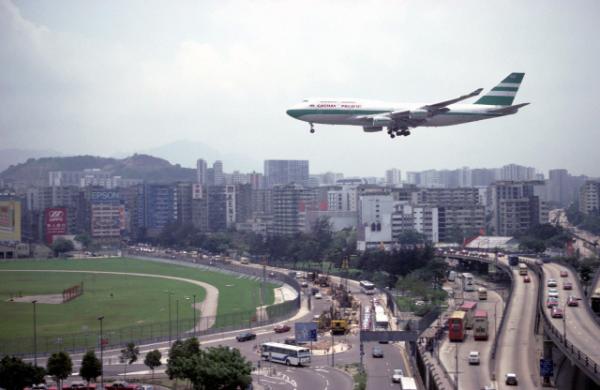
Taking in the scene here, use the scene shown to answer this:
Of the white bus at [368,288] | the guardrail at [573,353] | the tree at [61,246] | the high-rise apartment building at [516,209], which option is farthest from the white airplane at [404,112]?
the high-rise apartment building at [516,209]

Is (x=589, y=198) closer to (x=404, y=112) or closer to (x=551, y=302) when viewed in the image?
(x=551, y=302)

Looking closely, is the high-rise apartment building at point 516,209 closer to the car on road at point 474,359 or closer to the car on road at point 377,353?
the car on road at point 377,353

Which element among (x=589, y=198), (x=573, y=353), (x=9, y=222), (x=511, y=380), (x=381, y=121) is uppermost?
(x=381, y=121)

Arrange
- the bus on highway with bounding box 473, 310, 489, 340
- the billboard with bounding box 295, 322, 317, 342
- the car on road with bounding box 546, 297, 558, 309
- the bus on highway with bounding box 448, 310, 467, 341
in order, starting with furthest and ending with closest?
the car on road with bounding box 546, 297, 558, 309 < the bus on highway with bounding box 473, 310, 489, 340 < the billboard with bounding box 295, 322, 317, 342 < the bus on highway with bounding box 448, 310, 467, 341

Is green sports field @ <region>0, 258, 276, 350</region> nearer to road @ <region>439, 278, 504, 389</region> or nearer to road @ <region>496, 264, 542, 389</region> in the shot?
road @ <region>439, 278, 504, 389</region>

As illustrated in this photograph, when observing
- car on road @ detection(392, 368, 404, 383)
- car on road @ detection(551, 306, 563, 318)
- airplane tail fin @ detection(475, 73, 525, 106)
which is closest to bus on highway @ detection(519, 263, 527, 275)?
car on road @ detection(551, 306, 563, 318)

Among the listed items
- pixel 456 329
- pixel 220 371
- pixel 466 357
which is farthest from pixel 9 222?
pixel 466 357

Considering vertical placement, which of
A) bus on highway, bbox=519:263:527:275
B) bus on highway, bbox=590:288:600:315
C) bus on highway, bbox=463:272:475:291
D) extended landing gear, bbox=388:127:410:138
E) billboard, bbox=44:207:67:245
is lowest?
bus on highway, bbox=463:272:475:291

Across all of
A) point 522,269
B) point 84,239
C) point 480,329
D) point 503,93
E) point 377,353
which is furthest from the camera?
point 84,239
